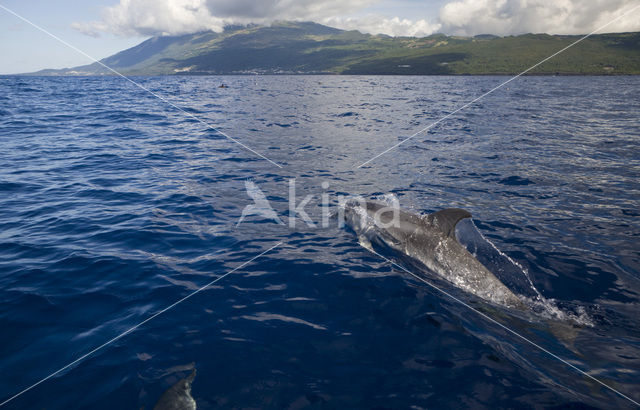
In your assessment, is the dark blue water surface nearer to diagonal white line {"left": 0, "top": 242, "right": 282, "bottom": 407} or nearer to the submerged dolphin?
diagonal white line {"left": 0, "top": 242, "right": 282, "bottom": 407}

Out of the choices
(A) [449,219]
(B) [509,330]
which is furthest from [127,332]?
(A) [449,219]

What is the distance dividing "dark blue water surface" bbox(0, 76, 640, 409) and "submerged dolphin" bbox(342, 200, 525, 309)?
0.52 meters

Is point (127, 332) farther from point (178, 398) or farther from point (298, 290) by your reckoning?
point (298, 290)

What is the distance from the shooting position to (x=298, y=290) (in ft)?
25.4

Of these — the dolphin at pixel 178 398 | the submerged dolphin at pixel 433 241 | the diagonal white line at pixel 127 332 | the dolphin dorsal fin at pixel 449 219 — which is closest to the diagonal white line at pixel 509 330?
the submerged dolphin at pixel 433 241

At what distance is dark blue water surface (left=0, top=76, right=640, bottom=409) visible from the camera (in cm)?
514

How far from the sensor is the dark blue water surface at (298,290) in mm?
5141

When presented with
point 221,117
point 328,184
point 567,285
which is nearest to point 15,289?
point 328,184

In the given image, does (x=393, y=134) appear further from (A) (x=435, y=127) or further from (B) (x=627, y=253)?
(B) (x=627, y=253)

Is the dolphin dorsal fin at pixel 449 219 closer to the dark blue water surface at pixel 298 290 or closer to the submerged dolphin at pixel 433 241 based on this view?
the submerged dolphin at pixel 433 241

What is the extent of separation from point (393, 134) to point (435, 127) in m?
5.71

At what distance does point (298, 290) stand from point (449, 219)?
14.3 ft

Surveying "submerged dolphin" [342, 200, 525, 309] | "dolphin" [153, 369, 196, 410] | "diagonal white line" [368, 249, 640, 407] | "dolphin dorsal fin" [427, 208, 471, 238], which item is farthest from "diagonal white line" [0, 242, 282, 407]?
"dolphin dorsal fin" [427, 208, 471, 238]

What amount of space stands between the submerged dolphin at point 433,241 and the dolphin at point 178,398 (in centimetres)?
619
